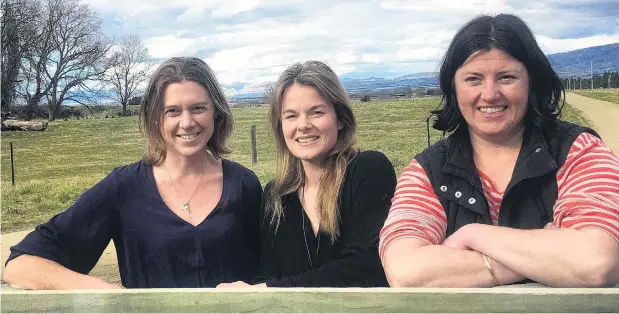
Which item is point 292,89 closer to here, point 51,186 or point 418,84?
point 418,84

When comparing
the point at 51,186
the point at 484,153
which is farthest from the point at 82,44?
the point at 484,153

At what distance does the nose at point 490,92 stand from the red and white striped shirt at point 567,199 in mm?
160

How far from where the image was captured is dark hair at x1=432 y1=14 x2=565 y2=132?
4.30 feet

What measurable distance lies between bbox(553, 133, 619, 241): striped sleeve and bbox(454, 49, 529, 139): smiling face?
0.43ft

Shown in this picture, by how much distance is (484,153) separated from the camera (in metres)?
1.39

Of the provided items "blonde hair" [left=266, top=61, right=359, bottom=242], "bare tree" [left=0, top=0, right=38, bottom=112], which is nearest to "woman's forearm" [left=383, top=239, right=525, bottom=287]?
"blonde hair" [left=266, top=61, right=359, bottom=242]

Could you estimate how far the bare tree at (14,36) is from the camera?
7609mm

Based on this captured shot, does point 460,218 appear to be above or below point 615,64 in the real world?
below

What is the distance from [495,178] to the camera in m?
1.37

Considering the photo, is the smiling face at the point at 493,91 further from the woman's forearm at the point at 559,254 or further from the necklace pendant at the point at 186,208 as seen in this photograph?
the necklace pendant at the point at 186,208

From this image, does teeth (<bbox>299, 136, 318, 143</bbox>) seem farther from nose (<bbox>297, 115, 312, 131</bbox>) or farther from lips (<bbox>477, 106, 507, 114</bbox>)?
lips (<bbox>477, 106, 507, 114</bbox>)

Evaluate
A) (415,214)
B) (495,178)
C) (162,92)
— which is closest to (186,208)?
(162,92)

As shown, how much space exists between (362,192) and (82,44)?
241 inches

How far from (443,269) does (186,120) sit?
2.50 ft
